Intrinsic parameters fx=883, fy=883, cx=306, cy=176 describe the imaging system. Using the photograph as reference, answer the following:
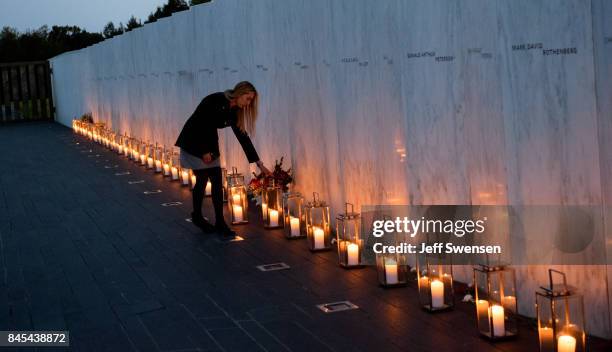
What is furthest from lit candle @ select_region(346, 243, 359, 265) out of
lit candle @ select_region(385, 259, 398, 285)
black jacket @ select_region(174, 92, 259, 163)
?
black jacket @ select_region(174, 92, 259, 163)

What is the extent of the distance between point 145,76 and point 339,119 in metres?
9.23

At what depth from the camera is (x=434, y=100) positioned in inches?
238

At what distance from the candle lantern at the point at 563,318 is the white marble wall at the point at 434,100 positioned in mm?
362

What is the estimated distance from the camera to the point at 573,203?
4707mm

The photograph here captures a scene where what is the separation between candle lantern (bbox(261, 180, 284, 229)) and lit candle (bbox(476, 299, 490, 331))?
390cm

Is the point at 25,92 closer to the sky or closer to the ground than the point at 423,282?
closer to the sky

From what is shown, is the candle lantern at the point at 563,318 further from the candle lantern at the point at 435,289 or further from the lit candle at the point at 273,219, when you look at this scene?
the lit candle at the point at 273,219

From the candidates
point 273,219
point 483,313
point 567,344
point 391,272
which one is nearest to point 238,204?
point 273,219

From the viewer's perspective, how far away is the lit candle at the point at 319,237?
24.0ft

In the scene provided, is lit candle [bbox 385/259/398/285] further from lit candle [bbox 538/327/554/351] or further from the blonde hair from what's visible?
the blonde hair

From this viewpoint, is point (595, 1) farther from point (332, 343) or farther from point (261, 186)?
point (261, 186)

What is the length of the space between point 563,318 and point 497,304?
529 millimetres

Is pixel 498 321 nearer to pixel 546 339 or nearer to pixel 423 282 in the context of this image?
pixel 546 339

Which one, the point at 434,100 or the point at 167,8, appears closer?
the point at 434,100
